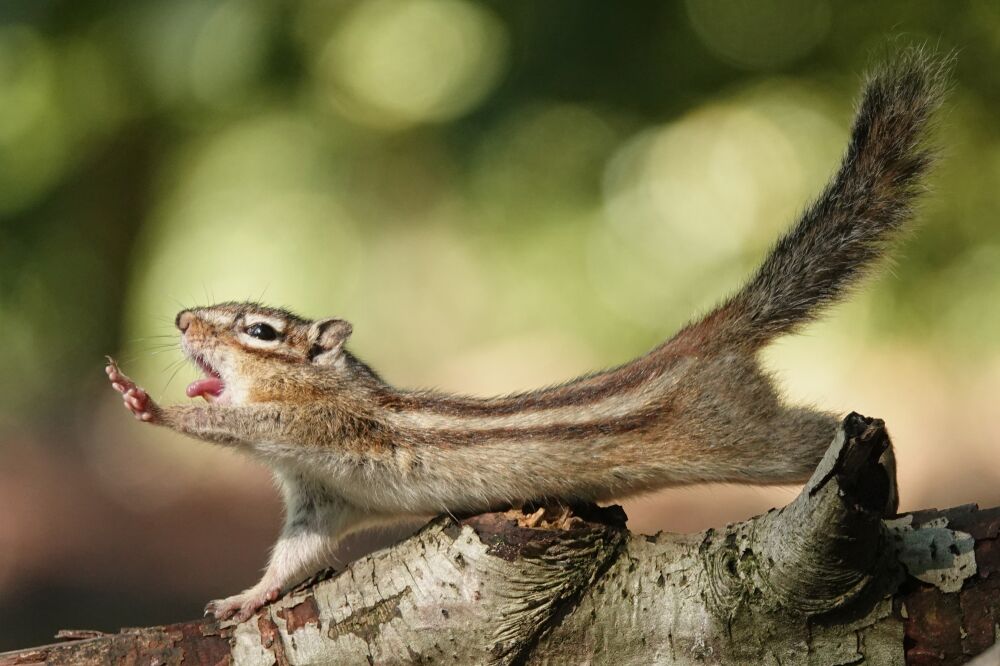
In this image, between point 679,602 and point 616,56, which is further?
point 616,56

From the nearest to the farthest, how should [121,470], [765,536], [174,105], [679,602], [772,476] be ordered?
[765,536] → [679,602] → [772,476] → [174,105] → [121,470]

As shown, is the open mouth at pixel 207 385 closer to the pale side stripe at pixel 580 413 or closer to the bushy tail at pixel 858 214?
the pale side stripe at pixel 580 413

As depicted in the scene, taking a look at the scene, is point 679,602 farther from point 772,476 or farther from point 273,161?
point 273,161

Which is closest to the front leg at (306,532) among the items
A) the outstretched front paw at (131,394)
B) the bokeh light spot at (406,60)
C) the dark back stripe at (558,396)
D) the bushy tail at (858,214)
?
the dark back stripe at (558,396)

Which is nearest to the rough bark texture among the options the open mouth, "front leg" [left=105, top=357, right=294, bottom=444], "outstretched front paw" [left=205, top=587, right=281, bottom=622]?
"outstretched front paw" [left=205, top=587, right=281, bottom=622]

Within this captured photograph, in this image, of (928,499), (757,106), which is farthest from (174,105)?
(928,499)

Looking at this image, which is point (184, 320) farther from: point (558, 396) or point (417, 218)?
point (417, 218)

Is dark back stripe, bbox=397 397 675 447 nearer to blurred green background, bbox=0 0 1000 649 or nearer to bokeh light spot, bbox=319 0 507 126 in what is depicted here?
blurred green background, bbox=0 0 1000 649

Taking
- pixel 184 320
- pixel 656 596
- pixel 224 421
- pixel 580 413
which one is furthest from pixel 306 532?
pixel 656 596
